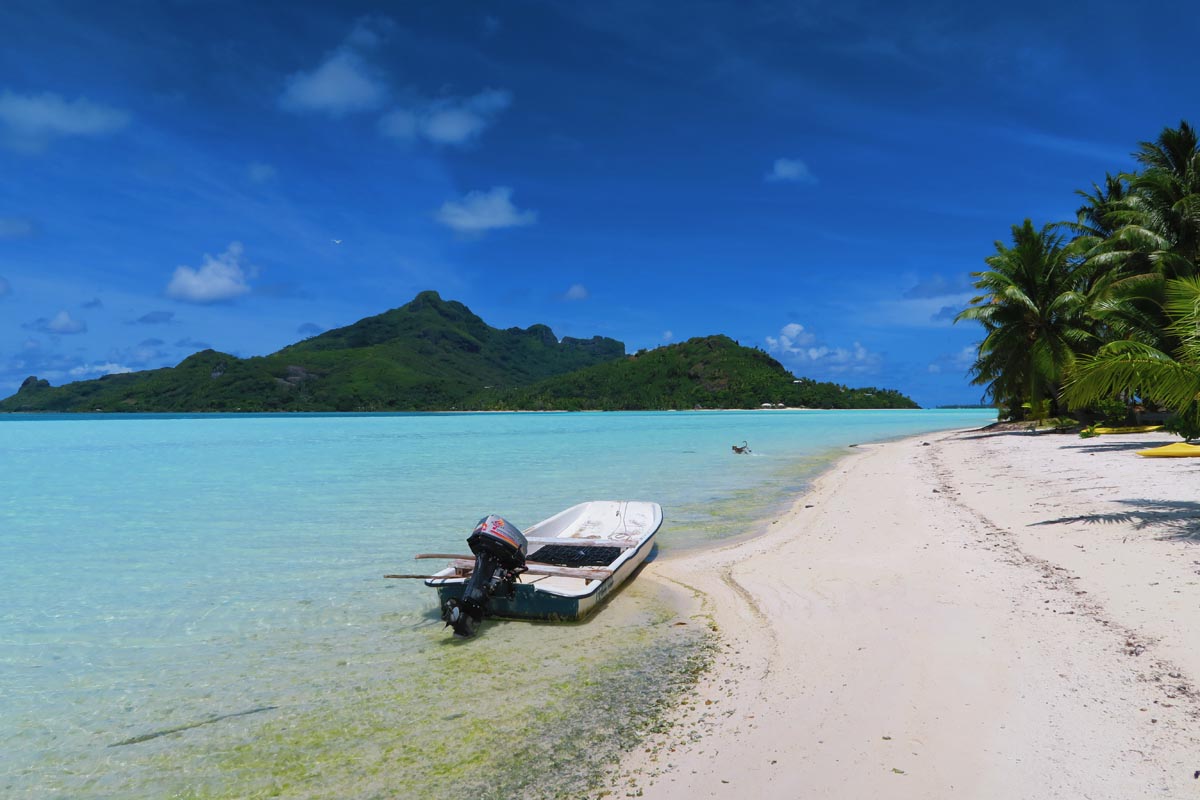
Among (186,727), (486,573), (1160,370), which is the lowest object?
(186,727)

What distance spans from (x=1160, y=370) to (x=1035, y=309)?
2356 cm

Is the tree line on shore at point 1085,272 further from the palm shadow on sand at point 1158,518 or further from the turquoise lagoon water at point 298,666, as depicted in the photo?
the turquoise lagoon water at point 298,666

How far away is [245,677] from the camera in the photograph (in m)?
6.12

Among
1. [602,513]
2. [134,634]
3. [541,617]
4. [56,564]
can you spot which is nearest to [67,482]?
[56,564]

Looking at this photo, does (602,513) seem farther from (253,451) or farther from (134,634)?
(253,451)

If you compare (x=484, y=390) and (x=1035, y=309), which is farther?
(x=484, y=390)

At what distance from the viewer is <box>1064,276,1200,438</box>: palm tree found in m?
8.55

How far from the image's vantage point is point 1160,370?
865 centimetres

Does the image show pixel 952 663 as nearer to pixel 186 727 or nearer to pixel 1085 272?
pixel 186 727

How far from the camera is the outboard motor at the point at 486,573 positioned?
6.75 metres

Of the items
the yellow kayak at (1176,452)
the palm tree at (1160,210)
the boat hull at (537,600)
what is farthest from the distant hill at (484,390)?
the boat hull at (537,600)

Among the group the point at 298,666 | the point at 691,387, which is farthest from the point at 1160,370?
the point at 691,387

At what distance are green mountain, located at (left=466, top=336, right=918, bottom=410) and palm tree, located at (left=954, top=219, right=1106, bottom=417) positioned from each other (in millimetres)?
109202

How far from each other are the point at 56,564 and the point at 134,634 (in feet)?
18.3
